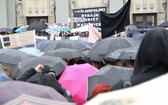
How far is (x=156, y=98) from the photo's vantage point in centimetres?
151

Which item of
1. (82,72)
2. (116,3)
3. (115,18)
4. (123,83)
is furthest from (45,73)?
(116,3)

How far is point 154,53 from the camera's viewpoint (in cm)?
286

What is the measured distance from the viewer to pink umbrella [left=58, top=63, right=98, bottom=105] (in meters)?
5.85

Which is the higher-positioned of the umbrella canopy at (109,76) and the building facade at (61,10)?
the building facade at (61,10)

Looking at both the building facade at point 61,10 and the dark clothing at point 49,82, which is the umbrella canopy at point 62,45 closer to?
the dark clothing at point 49,82

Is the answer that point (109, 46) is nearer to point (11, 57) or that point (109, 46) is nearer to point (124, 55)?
point (124, 55)

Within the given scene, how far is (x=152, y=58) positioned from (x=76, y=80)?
343 cm

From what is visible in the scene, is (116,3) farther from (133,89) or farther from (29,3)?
(133,89)

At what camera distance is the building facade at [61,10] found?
91.1 feet

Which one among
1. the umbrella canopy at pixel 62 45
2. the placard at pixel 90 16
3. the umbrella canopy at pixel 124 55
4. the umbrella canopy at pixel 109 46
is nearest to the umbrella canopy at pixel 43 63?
the umbrella canopy at pixel 124 55

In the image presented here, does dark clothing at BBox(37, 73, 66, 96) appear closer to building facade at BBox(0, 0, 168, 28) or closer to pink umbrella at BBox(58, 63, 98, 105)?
pink umbrella at BBox(58, 63, 98, 105)

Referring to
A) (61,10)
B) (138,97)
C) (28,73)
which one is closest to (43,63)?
(28,73)

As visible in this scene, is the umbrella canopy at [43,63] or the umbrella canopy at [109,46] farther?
the umbrella canopy at [109,46]

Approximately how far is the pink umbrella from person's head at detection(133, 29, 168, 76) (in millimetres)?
2839
